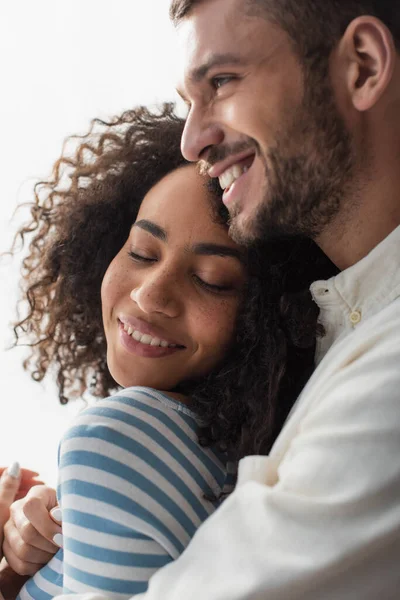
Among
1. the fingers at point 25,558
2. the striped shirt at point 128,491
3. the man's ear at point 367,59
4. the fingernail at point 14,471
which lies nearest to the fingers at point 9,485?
the fingernail at point 14,471

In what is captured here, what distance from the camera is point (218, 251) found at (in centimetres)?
134

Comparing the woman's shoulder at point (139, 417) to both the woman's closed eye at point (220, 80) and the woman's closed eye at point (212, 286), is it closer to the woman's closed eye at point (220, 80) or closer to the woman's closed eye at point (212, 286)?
the woman's closed eye at point (212, 286)

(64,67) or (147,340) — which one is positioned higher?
(64,67)

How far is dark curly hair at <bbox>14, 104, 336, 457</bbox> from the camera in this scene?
1323 millimetres

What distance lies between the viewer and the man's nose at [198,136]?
1.32 m

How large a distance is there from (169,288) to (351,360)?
34 centimetres

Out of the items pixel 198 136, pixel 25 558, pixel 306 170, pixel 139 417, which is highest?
pixel 198 136

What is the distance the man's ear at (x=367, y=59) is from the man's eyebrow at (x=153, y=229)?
362 millimetres

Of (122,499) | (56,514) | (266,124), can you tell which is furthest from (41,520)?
(266,124)

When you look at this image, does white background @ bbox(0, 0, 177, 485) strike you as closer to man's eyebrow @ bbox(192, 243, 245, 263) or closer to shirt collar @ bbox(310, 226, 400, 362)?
man's eyebrow @ bbox(192, 243, 245, 263)

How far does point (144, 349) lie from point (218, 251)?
20 centimetres

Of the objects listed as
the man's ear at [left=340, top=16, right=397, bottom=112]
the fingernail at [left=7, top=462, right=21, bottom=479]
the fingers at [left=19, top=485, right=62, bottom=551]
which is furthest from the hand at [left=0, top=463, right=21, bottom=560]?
the man's ear at [left=340, top=16, right=397, bottom=112]

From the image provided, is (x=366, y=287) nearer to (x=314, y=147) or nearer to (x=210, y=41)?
(x=314, y=147)

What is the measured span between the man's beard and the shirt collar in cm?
10
